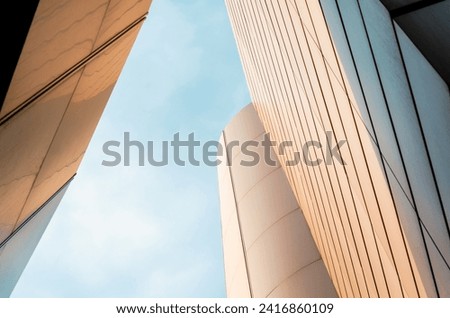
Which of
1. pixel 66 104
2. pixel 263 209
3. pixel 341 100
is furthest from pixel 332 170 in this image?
pixel 263 209

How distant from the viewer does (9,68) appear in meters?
3.50

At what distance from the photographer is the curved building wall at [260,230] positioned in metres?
20.5

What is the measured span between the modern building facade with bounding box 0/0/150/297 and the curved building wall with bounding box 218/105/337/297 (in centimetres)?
1390

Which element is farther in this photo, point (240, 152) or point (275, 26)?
point (240, 152)

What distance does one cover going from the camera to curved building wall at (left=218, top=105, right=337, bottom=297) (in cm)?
2052

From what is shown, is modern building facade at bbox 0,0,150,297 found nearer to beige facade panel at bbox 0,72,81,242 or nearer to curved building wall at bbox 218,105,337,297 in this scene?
beige facade panel at bbox 0,72,81,242

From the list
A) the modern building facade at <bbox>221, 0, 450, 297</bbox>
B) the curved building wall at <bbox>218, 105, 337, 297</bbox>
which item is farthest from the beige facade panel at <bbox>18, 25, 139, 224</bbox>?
the curved building wall at <bbox>218, 105, 337, 297</bbox>

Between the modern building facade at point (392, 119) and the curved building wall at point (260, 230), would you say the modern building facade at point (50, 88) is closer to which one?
the modern building facade at point (392, 119)

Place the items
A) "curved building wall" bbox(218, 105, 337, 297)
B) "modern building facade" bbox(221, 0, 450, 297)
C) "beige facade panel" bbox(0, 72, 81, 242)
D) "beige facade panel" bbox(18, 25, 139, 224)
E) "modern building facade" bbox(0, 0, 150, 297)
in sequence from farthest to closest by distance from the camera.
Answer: "curved building wall" bbox(218, 105, 337, 297) < "beige facade panel" bbox(18, 25, 139, 224) < "modern building facade" bbox(221, 0, 450, 297) < "beige facade panel" bbox(0, 72, 81, 242) < "modern building facade" bbox(0, 0, 150, 297)

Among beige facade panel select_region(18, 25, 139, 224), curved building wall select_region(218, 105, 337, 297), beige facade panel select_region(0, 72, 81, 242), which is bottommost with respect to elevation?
beige facade panel select_region(0, 72, 81, 242)

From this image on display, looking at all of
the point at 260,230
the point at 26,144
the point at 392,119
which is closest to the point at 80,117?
the point at 26,144

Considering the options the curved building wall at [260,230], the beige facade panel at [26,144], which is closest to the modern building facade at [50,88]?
the beige facade panel at [26,144]
